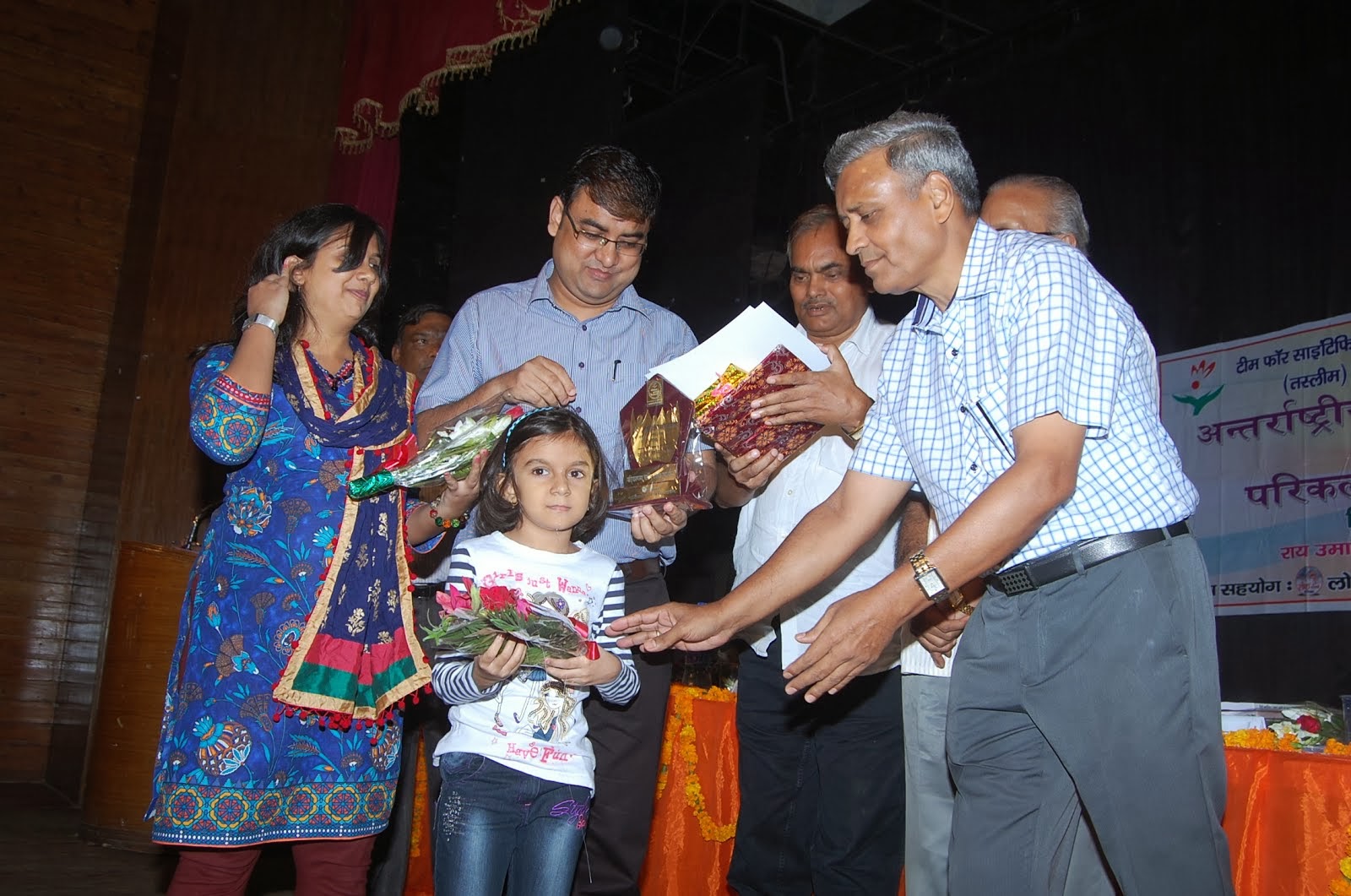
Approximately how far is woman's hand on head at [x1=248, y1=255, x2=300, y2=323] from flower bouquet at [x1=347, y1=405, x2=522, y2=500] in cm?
39

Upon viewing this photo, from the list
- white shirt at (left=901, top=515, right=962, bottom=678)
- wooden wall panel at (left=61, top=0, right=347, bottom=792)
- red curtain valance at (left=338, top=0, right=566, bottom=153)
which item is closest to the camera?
white shirt at (left=901, top=515, right=962, bottom=678)

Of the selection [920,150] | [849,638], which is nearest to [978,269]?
[920,150]

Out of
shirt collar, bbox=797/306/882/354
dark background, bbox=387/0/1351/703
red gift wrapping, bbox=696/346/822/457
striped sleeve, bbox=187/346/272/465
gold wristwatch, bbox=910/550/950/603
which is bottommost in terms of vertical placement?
gold wristwatch, bbox=910/550/950/603

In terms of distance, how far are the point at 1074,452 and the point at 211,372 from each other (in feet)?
5.65

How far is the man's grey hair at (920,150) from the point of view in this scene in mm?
1986

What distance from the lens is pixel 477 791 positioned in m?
2.08

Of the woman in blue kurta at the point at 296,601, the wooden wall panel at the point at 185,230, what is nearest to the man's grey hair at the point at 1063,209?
the woman in blue kurta at the point at 296,601

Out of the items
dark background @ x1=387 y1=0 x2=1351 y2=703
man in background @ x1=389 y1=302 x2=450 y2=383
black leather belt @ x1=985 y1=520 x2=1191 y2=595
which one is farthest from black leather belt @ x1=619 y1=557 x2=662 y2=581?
dark background @ x1=387 y1=0 x2=1351 y2=703

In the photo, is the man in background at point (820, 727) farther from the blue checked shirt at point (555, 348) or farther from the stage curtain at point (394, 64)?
the stage curtain at point (394, 64)

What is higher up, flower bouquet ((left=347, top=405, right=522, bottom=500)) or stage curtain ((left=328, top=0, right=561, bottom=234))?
stage curtain ((left=328, top=0, right=561, bottom=234))

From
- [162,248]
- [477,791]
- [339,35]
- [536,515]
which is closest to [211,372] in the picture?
[536,515]

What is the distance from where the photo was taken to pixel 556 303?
8.95 feet

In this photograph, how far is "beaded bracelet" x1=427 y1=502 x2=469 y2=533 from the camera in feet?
8.04

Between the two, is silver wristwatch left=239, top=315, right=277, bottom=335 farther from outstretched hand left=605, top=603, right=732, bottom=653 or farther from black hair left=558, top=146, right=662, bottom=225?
outstretched hand left=605, top=603, right=732, bottom=653
